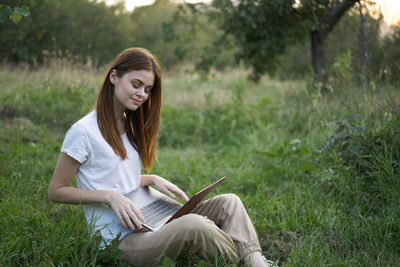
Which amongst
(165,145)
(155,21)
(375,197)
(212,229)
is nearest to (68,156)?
(212,229)

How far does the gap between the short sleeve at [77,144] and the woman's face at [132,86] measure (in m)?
0.30

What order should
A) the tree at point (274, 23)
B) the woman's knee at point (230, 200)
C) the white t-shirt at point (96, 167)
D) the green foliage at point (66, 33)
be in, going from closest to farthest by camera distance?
the white t-shirt at point (96, 167) < the woman's knee at point (230, 200) < the tree at point (274, 23) < the green foliage at point (66, 33)

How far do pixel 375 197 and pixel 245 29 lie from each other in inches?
148

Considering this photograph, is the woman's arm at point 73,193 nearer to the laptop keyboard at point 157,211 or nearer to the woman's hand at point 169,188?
the laptop keyboard at point 157,211

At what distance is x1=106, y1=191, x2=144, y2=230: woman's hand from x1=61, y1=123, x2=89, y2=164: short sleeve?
0.80 ft

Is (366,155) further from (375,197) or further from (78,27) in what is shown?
(78,27)

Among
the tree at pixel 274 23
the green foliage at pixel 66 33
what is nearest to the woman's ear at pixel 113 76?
the tree at pixel 274 23

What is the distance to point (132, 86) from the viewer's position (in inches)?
78.3

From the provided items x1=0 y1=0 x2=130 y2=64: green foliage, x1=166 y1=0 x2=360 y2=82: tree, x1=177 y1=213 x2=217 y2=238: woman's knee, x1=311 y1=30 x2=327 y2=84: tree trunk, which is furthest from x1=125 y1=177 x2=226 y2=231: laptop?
x1=0 y1=0 x2=130 y2=64: green foliage

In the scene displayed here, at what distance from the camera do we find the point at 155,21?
2130cm

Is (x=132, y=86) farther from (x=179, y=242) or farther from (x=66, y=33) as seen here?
(x=66, y=33)

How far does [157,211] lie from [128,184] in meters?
0.24

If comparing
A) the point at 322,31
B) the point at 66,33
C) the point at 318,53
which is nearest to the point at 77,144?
the point at 322,31

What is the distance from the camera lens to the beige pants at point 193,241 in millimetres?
1748
